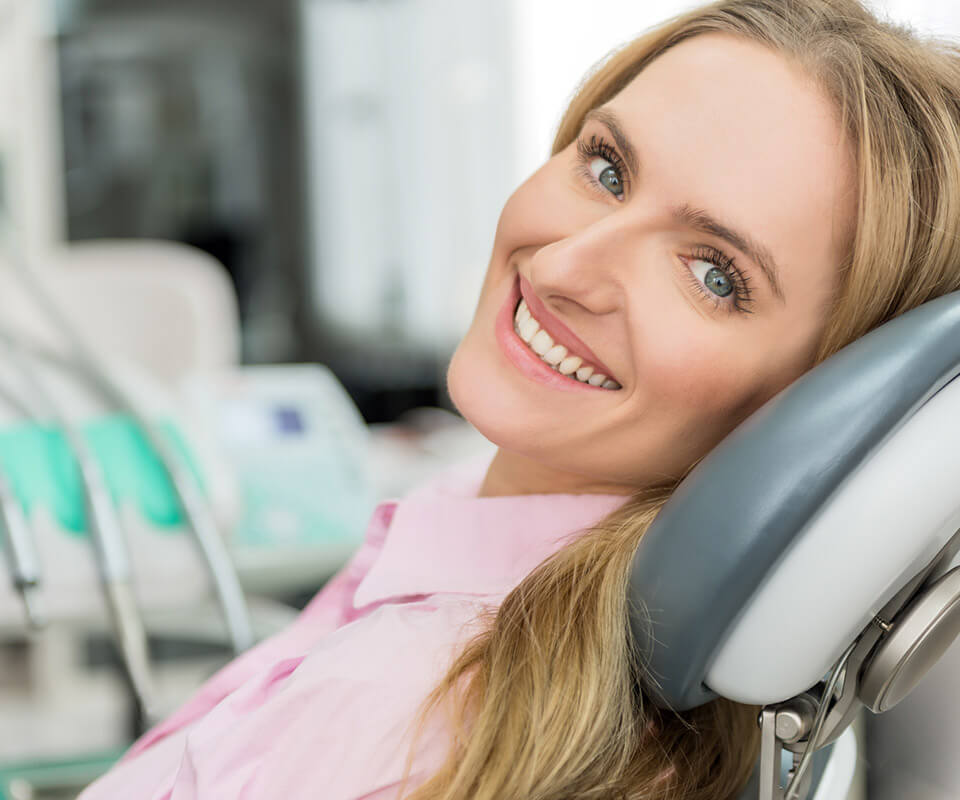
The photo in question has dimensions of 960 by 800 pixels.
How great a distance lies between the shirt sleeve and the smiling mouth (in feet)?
0.68

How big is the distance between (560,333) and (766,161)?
0.17 m

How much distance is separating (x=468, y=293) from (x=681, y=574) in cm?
263

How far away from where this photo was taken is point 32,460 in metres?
1.19

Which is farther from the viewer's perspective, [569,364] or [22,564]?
[22,564]

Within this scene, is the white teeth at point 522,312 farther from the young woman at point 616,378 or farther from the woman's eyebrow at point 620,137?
the woman's eyebrow at point 620,137

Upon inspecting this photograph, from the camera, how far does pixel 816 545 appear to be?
485 mm

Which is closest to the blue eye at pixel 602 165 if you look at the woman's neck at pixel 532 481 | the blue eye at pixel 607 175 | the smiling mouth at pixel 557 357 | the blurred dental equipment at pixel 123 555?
the blue eye at pixel 607 175

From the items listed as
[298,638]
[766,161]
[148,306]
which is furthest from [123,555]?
[148,306]

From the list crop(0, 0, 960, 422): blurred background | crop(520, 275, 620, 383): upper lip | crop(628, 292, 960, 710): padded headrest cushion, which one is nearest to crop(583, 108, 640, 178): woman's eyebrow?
crop(520, 275, 620, 383): upper lip

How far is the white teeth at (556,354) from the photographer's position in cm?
69

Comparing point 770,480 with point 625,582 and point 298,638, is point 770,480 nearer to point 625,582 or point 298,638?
point 625,582

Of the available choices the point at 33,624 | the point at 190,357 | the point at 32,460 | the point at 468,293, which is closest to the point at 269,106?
the point at 468,293

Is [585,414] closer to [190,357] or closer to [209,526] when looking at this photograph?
[209,526]

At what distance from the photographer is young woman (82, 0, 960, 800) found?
545 mm
